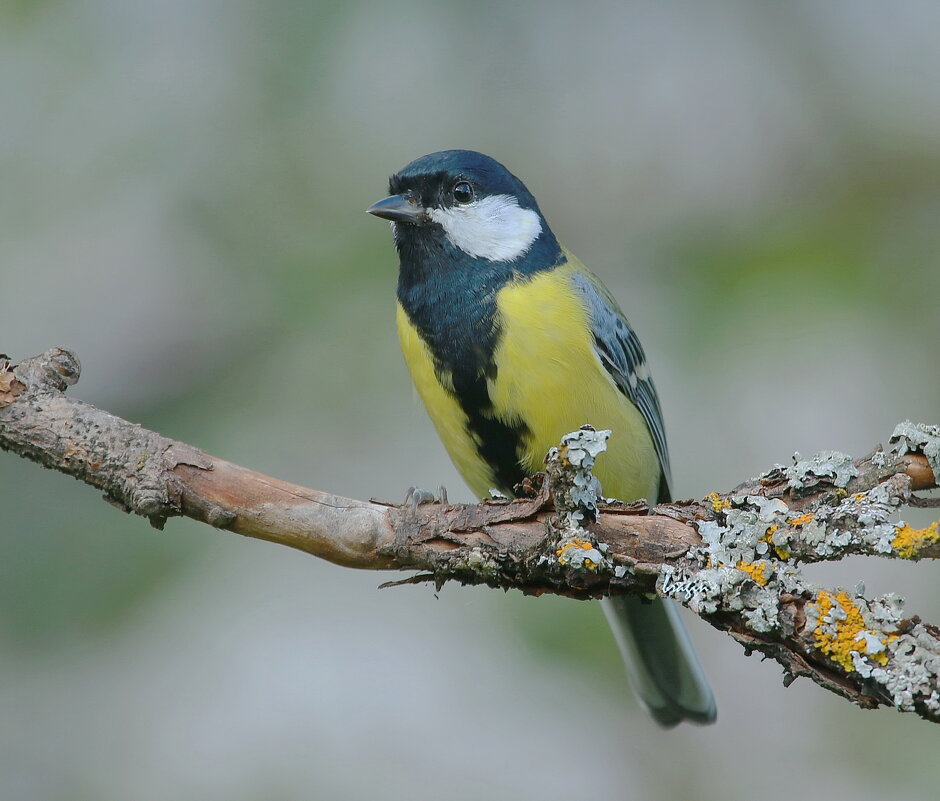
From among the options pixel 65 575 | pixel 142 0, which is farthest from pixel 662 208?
pixel 65 575

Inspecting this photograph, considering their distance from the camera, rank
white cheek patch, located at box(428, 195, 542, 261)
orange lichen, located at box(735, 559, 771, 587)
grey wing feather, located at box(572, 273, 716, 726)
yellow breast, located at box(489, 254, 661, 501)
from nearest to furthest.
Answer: orange lichen, located at box(735, 559, 771, 587) → yellow breast, located at box(489, 254, 661, 501) → white cheek patch, located at box(428, 195, 542, 261) → grey wing feather, located at box(572, 273, 716, 726)

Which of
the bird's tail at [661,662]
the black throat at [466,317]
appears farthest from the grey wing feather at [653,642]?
the black throat at [466,317]

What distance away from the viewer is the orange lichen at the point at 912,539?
166 centimetres

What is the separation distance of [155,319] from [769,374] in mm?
2252

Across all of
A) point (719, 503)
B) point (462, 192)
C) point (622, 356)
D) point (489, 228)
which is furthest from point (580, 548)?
point (462, 192)

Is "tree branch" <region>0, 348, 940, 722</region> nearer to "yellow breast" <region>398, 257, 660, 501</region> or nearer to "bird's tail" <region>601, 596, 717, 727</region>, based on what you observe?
"yellow breast" <region>398, 257, 660, 501</region>

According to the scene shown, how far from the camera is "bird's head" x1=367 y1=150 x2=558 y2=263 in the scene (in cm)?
281

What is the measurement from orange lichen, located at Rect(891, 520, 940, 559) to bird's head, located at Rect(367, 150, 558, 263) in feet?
4.60

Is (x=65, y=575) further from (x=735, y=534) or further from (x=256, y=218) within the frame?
(x=735, y=534)

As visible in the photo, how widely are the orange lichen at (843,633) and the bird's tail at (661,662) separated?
137 centimetres

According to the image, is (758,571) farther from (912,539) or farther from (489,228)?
(489,228)

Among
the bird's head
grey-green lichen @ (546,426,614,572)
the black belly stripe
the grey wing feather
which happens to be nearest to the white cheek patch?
the bird's head

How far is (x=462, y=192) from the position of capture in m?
2.90

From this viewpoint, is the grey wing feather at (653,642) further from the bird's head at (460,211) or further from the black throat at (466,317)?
the black throat at (466,317)
